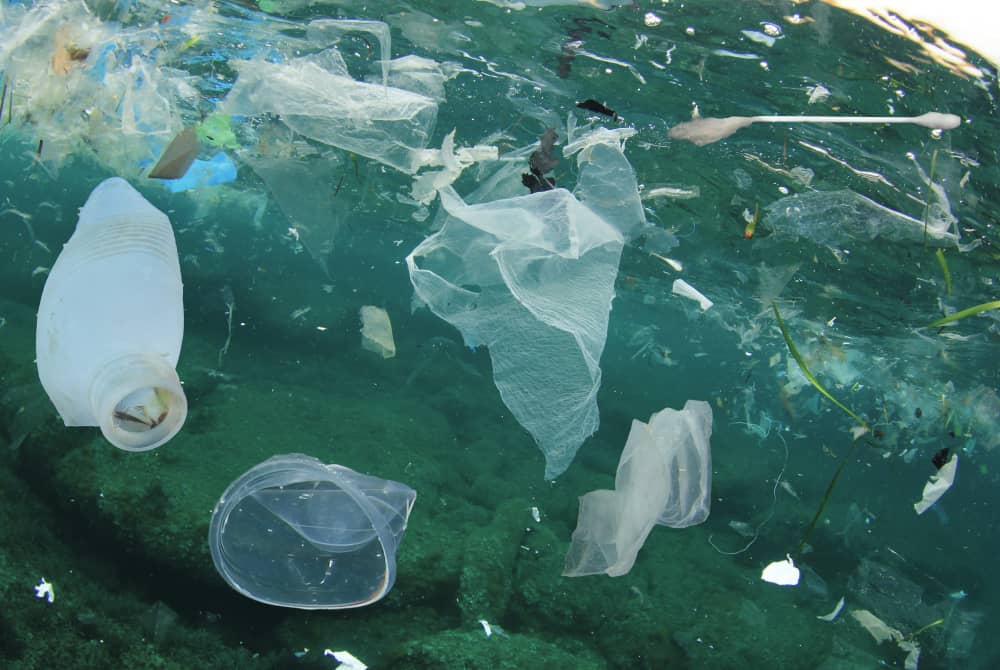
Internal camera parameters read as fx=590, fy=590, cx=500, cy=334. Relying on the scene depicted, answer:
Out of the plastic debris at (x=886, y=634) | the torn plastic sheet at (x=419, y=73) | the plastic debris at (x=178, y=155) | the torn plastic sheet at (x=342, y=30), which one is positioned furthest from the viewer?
the plastic debris at (x=886, y=634)

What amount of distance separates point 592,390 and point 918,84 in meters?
4.56

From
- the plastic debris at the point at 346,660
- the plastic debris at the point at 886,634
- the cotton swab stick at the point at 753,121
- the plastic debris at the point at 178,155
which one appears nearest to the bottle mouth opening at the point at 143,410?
the plastic debris at the point at 178,155

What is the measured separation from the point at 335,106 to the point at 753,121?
4.31 metres

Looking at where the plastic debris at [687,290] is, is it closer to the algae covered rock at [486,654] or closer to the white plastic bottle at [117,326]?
the algae covered rock at [486,654]

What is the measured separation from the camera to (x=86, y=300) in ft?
8.65

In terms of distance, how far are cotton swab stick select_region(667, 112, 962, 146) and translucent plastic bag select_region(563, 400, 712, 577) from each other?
2602 millimetres

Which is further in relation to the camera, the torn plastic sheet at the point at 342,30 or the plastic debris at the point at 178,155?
the torn plastic sheet at the point at 342,30

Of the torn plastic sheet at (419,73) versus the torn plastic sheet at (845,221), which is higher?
the torn plastic sheet at (419,73)

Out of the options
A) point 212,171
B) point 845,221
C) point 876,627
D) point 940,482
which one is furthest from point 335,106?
point 212,171

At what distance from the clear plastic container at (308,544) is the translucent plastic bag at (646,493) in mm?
1362

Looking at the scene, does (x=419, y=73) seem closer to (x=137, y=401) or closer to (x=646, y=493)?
(x=646, y=493)

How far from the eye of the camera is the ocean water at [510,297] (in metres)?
4.28

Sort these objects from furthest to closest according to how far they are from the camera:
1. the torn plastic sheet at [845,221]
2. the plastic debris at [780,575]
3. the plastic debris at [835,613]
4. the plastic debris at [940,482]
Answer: the plastic debris at [780,575] < the plastic debris at [835,613] < the torn plastic sheet at [845,221] < the plastic debris at [940,482]

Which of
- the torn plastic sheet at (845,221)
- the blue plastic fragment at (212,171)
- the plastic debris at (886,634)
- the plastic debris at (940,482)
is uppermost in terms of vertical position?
the torn plastic sheet at (845,221)
